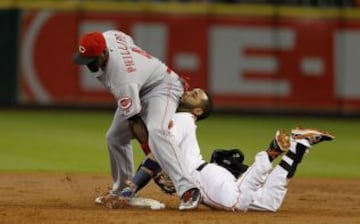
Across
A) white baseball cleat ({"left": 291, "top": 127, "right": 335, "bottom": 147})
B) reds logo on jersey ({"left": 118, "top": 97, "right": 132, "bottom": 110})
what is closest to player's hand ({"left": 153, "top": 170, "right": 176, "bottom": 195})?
reds logo on jersey ({"left": 118, "top": 97, "right": 132, "bottom": 110})

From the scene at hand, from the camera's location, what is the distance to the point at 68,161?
1239 cm

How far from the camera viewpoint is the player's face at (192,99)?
27.8ft

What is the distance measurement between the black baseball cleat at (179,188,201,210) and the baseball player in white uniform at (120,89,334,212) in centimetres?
10

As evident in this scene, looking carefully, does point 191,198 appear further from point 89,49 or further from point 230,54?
point 230,54

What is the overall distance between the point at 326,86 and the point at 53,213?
42.5 ft

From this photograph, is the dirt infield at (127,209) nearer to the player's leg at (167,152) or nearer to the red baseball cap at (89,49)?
the player's leg at (167,152)

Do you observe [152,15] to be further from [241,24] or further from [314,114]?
[314,114]

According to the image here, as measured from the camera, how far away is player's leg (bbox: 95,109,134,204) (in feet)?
28.1

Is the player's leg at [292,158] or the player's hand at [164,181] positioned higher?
the player's leg at [292,158]

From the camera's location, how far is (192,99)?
8500 mm

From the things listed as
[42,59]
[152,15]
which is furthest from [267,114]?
[42,59]

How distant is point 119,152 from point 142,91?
73 cm

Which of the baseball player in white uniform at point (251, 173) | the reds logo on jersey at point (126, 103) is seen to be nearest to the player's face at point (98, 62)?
the reds logo on jersey at point (126, 103)

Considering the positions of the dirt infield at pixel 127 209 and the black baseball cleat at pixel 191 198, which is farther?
the black baseball cleat at pixel 191 198
